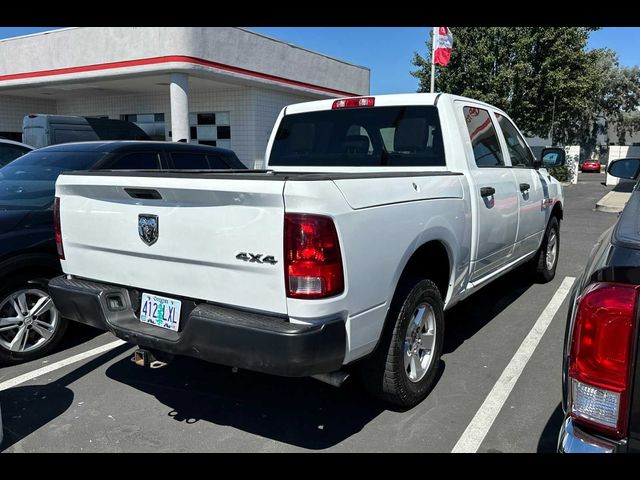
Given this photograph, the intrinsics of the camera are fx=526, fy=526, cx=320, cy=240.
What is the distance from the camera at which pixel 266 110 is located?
18172 millimetres

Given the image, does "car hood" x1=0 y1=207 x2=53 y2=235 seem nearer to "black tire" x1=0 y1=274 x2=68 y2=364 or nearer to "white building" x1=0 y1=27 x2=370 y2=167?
"black tire" x1=0 y1=274 x2=68 y2=364

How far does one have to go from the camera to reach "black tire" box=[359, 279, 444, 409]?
311 centimetres

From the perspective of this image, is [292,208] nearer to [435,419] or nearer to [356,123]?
[435,419]

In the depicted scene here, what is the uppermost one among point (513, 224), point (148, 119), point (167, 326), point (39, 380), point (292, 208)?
point (148, 119)

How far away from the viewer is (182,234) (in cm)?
282

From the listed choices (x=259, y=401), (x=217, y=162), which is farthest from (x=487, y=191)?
(x=217, y=162)

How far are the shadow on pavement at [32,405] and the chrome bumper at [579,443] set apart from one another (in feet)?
9.82

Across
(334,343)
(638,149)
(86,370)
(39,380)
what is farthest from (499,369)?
(638,149)

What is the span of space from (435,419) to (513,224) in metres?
2.21

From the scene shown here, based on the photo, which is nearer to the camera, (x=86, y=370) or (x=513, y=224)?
(x=86, y=370)

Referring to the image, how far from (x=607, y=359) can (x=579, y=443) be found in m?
0.32

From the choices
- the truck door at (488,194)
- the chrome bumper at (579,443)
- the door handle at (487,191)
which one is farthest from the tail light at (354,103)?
the chrome bumper at (579,443)

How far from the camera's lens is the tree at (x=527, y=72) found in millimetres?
23453

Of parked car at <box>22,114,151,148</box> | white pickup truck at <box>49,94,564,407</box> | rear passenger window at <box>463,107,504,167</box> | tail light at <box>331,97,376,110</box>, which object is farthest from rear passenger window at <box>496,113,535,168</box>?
parked car at <box>22,114,151,148</box>
